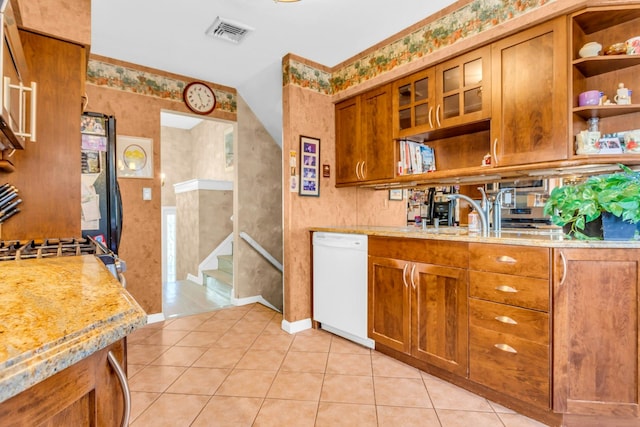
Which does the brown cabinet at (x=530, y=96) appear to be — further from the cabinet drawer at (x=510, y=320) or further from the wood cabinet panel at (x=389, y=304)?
the wood cabinet panel at (x=389, y=304)

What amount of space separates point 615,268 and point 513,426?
0.90 m

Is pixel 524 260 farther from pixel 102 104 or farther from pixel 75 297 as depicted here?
pixel 102 104

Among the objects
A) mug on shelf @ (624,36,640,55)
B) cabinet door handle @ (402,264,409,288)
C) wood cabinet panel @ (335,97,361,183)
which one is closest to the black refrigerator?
wood cabinet panel @ (335,97,361,183)

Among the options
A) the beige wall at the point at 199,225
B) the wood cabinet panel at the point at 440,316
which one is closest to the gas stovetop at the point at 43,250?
the wood cabinet panel at the point at 440,316

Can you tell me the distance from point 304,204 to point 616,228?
2.11 m

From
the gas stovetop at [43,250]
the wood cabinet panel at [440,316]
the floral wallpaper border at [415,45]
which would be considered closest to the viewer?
the gas stovetop at [43,250]

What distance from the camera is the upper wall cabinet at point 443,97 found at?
83.0 inches

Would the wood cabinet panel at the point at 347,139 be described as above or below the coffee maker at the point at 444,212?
above

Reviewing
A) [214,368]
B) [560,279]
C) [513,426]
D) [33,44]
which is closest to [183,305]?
[214,368]

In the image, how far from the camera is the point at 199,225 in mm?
4812

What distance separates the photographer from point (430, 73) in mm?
2377

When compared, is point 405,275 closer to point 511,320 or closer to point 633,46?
point 511,320

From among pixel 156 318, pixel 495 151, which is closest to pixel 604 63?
pixel 495 151

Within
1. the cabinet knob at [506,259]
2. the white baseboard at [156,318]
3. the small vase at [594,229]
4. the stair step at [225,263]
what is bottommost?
the white baseboard at [156,318]
